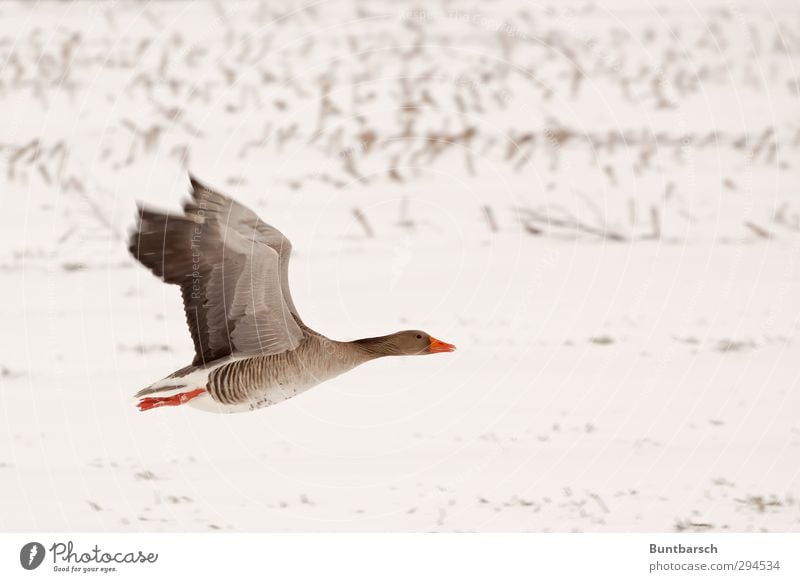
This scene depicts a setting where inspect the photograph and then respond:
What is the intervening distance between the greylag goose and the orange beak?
0.99 feet

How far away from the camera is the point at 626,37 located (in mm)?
6102

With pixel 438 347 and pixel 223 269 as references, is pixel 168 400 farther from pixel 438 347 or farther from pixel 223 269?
pixel 438 347

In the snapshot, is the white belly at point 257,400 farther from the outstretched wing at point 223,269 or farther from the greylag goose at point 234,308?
the outstretched wing at point 223,269

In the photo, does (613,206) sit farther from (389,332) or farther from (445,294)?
(389,332)

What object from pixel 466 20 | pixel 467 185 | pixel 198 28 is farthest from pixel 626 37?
pixel 198 28

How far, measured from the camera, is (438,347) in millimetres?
Answer: 4695

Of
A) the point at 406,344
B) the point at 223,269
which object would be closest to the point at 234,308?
the point at 223,269

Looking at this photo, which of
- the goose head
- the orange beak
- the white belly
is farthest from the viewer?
the orange beak

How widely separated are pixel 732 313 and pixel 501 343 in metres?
1.10

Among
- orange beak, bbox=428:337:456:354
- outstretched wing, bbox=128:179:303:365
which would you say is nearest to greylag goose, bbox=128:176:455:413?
outstretched wing, bbox=128:179:303:365

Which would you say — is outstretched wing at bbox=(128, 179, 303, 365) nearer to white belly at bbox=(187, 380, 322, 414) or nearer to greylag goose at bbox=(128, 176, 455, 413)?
greylag goose at bbox=(128, 176, 455, 413)

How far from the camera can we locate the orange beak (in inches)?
185

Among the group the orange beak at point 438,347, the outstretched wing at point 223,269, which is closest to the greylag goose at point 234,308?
the outstretched wing at point 223,269

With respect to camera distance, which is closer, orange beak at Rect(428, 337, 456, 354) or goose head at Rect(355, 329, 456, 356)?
goose head at Rect(355, 329, 456, 356)
